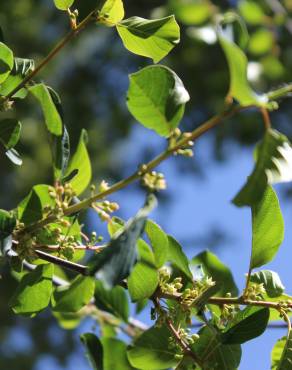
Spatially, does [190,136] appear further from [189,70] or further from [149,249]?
[189,70]

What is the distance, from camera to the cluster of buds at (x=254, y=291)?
96cm

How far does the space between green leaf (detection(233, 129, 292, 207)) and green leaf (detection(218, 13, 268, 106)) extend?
0.12 feet

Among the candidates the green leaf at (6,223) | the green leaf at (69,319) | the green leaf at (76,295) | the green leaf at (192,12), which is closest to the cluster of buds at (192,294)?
the green leaf at (76,295)

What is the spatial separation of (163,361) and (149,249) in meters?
0.22

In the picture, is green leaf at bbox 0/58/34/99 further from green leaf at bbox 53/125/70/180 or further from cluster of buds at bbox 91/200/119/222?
cluster of buds at bbox 91/200/119/222

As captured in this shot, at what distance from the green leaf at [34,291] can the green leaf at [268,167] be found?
0.34 m

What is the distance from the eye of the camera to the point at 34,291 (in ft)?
3.26

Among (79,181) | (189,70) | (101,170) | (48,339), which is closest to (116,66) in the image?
(101,170)

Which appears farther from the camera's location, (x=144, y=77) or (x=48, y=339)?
(x=48, y=339)

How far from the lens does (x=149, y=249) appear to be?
891 millimetres

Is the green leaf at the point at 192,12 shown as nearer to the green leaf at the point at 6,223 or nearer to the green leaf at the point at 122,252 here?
the green leaf at the point at 6,223

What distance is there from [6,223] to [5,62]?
0.20 m

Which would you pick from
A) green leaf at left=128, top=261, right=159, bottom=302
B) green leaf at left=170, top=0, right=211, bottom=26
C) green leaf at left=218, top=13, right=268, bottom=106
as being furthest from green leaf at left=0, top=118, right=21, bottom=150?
green leaf at left=170, top=0, right=211, bottom=26

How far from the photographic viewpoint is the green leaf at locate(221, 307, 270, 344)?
921mm
